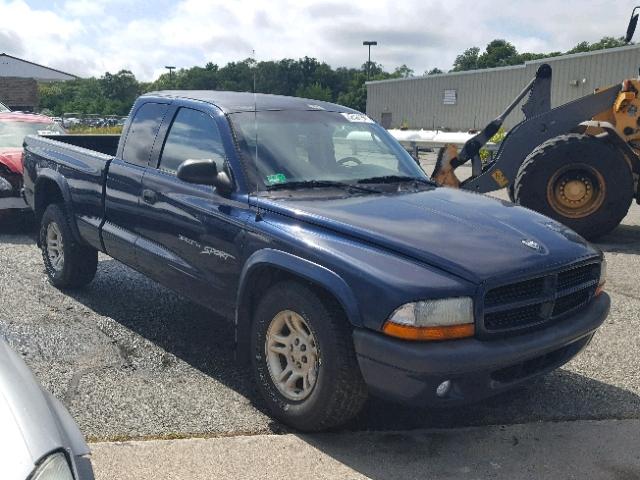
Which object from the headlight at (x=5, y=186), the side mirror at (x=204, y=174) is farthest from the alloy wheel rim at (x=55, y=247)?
the headlight at (x=5, y=186)

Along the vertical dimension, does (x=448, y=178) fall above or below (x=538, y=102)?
below

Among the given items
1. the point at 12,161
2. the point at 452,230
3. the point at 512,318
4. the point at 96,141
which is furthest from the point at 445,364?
the point at 12,161

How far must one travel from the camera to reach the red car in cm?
840

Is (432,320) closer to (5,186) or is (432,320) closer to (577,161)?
(577,161)

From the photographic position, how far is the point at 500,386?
3.16 m

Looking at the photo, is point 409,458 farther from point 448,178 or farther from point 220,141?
point 448,178

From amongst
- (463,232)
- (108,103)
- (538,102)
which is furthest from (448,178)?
(108,103)

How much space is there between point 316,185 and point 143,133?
65.8 inches

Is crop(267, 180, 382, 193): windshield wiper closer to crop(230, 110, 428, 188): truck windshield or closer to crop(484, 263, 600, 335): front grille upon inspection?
crop(230, 110, 428, 188): truck windshield

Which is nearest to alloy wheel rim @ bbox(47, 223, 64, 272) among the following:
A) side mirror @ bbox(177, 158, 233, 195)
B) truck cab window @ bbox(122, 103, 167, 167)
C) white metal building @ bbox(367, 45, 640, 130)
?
truck cab window @ bbox(122, 103, 167, 167)

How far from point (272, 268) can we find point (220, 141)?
3.42 feet

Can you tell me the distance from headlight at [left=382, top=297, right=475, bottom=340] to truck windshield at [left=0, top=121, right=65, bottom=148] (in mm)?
7828

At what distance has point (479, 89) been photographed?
118 feet

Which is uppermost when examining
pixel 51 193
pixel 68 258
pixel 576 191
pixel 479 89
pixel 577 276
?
pixel 479 89
